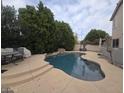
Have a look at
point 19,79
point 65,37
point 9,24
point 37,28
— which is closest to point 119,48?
point 19,79

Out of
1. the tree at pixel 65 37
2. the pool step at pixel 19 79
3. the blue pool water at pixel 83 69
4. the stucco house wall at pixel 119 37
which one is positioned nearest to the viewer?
the pool step at pixel 19 79

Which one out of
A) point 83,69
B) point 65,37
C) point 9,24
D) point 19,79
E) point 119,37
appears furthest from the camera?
point 65,37

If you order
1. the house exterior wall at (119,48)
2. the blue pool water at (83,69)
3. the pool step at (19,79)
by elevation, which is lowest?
the blue pool water at (83,69)

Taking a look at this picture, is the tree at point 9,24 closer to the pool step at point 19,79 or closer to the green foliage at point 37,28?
the green foliage at point 37,28

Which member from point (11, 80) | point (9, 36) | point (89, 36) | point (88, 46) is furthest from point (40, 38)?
point (89, 36)

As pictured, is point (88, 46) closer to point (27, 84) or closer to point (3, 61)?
point (3, 61)

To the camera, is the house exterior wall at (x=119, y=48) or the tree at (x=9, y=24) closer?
the house exterior wall at (x=119, y=48)

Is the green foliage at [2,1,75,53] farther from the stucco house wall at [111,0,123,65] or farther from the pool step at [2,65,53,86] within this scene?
the pool step at [2,65,53,86]

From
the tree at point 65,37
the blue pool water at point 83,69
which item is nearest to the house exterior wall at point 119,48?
the blue pool water at point 83,69

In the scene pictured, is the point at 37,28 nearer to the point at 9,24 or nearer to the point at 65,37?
the point at 9,24

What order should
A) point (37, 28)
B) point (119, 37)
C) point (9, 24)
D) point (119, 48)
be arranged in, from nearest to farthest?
point (119, 48) < point (9, 24) < point (119, 37) < point (37, 28)

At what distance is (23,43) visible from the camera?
21.6 meters

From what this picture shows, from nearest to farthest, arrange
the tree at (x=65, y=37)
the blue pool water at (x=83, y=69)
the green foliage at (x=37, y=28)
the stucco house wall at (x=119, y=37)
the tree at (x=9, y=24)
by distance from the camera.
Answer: the blue pool water at (x=83, y=69) → the stucco house wall at (x=119, y=37) → the tree at (x=9, y=24) → the green foliage at (x=37, y=28) → the tree at (x=65, y=37)

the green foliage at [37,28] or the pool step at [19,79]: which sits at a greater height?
the green foliage at [37,28]
